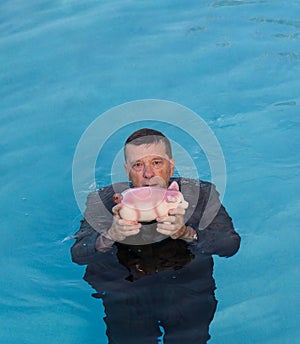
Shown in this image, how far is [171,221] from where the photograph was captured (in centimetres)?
312

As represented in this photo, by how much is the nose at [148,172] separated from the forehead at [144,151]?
57 mm

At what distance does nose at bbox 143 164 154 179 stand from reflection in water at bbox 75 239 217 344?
1.20 ft

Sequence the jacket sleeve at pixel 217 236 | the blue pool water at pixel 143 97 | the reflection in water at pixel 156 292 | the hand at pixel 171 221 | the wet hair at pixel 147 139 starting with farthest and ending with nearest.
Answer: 1. the blue pool water at pixel 143 97
2. the wet hair at pixel 147 139
3. the jacket sleeve at pixel 217 236
4. the reflection in water at pixel 156 292
5. the hand at pixel 171 221

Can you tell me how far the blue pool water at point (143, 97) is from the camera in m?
4.09

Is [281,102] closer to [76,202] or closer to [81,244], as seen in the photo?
[76,202]

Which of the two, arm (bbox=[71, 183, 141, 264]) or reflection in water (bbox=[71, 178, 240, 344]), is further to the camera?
reflection in water (bbox=[71, 178, 240, 344])

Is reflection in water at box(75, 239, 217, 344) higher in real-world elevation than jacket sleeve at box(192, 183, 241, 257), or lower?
lower

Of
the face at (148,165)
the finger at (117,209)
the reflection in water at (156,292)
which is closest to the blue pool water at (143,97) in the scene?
the reflection in water at (156,292)

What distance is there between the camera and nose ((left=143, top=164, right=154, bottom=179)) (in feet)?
11.7

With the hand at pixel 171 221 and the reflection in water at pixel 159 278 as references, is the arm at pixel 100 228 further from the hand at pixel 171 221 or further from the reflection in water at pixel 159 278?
the hand at pixel 171 221

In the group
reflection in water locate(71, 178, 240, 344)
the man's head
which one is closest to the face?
the man's head

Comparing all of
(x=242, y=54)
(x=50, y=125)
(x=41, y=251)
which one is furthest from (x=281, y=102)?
(x=41, y=251)

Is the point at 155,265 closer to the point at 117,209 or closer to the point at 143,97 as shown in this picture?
the point at 117,209

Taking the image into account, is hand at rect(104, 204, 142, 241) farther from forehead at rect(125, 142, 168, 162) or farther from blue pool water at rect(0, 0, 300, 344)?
blue pool water at rect(0, 0, 300, 344)
